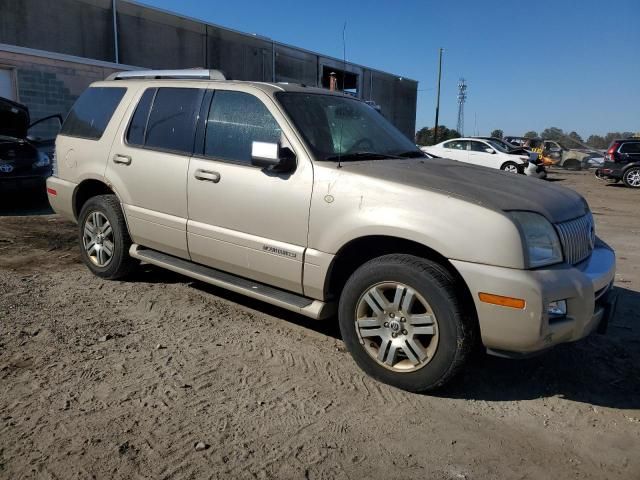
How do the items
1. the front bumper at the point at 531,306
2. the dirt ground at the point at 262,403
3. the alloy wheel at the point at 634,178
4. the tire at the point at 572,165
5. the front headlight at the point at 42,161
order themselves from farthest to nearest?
the tire at the point at 572,165 < the alloy wheel at the point at 634,178 < the front headlight at the point at 42,161 < the front bumper at the point at 531,306 < the dirt ground at the point at 262,403

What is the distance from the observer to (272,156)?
3.52 m

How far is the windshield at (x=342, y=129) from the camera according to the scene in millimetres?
3826

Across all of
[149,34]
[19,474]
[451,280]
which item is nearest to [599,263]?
[451,280]

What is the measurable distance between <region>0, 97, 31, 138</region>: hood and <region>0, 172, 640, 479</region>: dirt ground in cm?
574

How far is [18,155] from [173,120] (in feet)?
18.6

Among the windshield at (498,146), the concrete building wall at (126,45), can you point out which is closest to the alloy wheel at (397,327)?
the concrete building wall at (126,45)

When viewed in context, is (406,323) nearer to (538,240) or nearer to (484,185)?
(538,240)

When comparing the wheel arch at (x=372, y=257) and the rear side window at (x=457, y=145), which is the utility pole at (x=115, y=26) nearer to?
the rear side window at (x=457, y=145)

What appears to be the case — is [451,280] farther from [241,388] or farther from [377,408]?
[241,388]

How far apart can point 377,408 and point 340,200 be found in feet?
4.14

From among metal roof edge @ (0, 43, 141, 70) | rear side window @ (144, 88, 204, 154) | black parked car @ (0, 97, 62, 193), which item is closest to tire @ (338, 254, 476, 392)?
rear side window @ (144, 88, 204, 154)

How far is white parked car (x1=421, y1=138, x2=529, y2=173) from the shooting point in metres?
19.5

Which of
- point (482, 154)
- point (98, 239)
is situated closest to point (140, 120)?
point (98, 239)

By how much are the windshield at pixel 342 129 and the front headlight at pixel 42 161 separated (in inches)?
260
